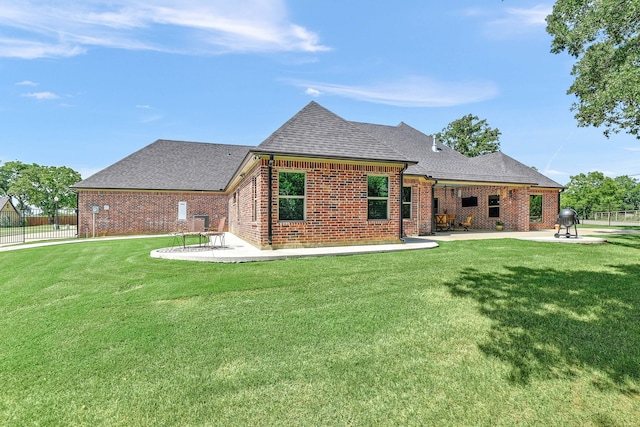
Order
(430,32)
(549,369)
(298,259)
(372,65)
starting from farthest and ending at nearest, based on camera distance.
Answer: (372,65) → (430,32) → (298,259) → (549,369)

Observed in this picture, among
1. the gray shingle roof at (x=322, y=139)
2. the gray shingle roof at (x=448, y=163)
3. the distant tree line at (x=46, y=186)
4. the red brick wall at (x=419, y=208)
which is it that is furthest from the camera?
the distant tree line at (x=46, y=186)

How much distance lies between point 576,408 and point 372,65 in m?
12.1

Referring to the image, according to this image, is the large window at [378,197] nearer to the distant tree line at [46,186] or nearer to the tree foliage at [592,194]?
the tree foliage at [592,194]

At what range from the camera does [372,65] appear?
11.8 m

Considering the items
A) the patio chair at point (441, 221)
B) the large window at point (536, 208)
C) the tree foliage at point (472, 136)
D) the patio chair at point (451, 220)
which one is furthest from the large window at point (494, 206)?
the tree foliage at point (472, 136)

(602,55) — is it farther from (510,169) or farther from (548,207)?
(548,207)

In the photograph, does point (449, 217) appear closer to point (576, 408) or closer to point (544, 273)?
point (544, 273)

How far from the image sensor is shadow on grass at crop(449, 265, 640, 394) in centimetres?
289

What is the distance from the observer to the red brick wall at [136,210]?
18.3 metres

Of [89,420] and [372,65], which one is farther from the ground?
[372,65]

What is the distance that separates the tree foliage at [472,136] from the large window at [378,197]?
33.8m

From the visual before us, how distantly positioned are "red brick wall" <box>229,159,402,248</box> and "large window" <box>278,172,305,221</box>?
15 cm

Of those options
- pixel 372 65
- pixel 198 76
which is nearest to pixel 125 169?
pixel 198 76

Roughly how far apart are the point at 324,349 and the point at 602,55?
1902cm
